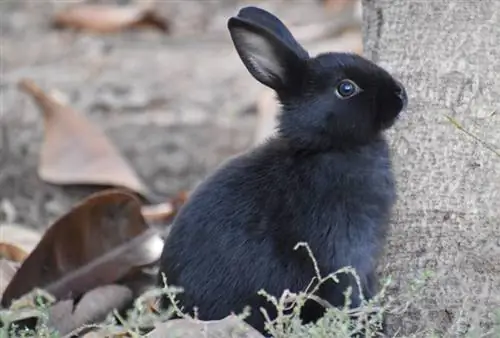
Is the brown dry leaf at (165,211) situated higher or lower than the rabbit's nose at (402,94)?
lower

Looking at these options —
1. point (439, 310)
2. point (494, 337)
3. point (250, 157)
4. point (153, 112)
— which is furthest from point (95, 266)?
point (153, 112)

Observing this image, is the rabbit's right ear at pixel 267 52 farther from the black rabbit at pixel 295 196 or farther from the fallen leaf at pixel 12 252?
the fallen leaf at pixel 12 252

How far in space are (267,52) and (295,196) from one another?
438mm

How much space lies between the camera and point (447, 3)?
4266mm

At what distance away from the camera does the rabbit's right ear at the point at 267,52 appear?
3965 mm

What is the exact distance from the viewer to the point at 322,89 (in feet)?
13.2

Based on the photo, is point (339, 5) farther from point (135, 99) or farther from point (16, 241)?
point (16, 241)

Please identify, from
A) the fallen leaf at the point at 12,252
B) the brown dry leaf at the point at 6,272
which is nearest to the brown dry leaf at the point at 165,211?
the fallen leaf at the point at 12,252

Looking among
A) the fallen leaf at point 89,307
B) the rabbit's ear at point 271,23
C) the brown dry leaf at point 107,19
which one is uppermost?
the rabbit's ear at point 271,23

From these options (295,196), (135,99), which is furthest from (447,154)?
(135,99)

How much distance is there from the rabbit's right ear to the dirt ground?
7.91 ft

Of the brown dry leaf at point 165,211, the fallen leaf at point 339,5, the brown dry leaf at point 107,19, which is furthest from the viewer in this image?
the fallen leaf at point 339,5

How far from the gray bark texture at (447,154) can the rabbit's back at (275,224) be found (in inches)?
7.7

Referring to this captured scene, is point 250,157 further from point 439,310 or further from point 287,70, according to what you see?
point 439,310
